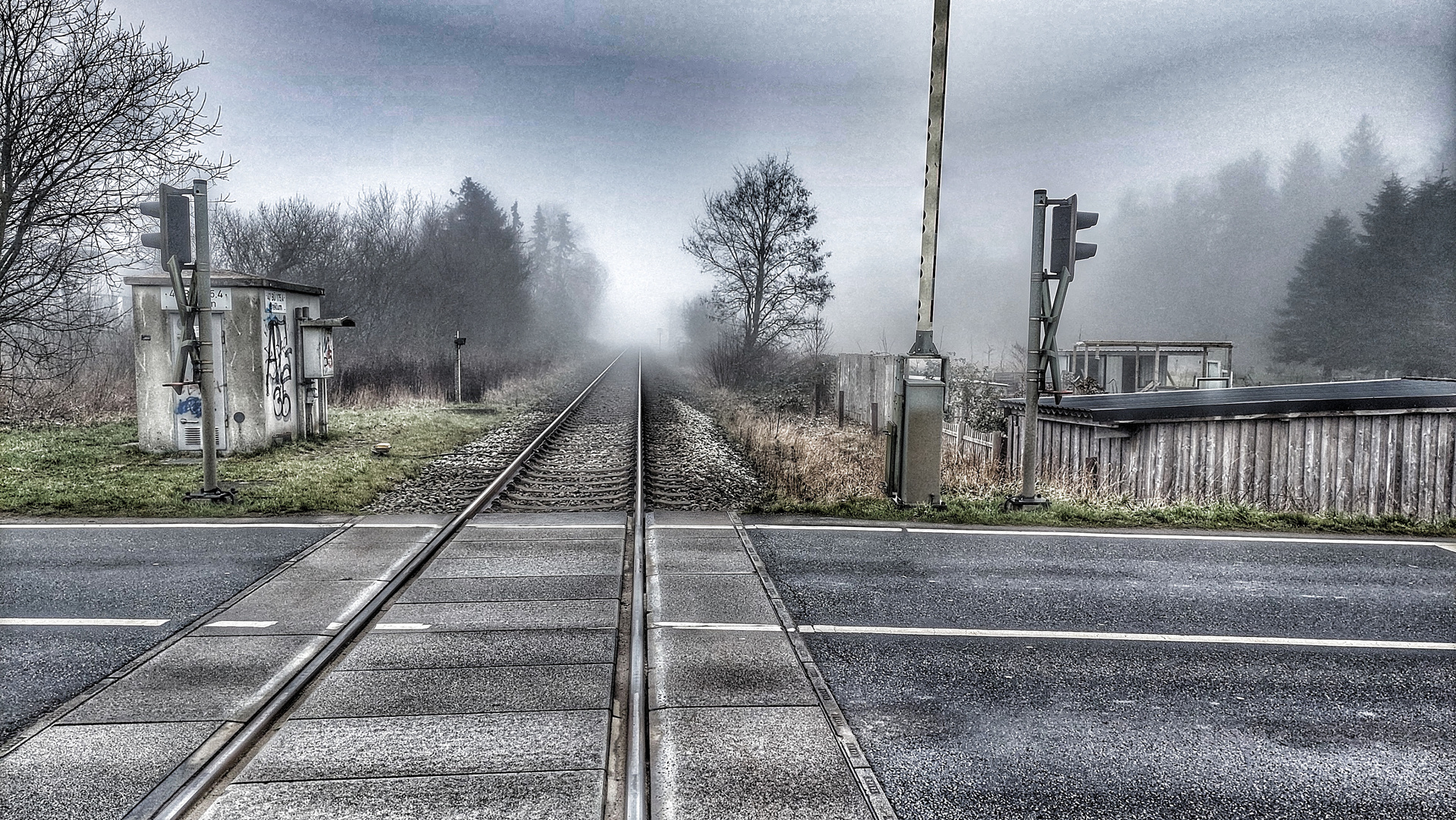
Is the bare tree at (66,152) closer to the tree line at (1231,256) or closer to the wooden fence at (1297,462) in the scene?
the wooden fence at (1297,462)

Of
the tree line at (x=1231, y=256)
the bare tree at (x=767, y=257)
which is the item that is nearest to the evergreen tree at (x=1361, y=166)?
the tree line at (x=1231, y=256)

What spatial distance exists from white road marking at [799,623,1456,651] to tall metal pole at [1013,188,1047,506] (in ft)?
13.3

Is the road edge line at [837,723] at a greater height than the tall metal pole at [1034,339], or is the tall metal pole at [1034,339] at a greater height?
the tall metal pole at [1034,339]

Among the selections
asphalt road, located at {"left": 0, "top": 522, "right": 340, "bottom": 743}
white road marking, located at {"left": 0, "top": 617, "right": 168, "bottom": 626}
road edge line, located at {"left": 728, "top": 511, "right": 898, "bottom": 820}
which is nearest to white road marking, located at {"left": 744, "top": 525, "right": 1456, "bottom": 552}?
road edge line, located at {"left": 728, "top": 511, "right": 898, "bottom": 820}

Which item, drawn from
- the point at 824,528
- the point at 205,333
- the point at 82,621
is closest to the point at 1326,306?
the point at 824,528

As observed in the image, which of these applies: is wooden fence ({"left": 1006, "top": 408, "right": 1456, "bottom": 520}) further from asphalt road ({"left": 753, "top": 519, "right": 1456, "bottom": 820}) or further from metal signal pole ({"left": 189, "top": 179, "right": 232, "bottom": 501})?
metal signal pole ({"left": 189, "top": 179, "right": 232, "bottom": 501})

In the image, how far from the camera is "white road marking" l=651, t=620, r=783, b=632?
5.63m

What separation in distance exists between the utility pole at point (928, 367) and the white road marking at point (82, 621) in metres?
7.25

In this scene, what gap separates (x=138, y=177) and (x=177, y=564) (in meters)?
9.33

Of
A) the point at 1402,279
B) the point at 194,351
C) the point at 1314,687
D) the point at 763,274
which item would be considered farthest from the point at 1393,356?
the point at 194,351

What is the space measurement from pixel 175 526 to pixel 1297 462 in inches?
512

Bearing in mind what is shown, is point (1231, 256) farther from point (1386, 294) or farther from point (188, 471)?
point (188, 471)

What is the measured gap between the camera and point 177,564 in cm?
720

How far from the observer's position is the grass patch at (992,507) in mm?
9477
